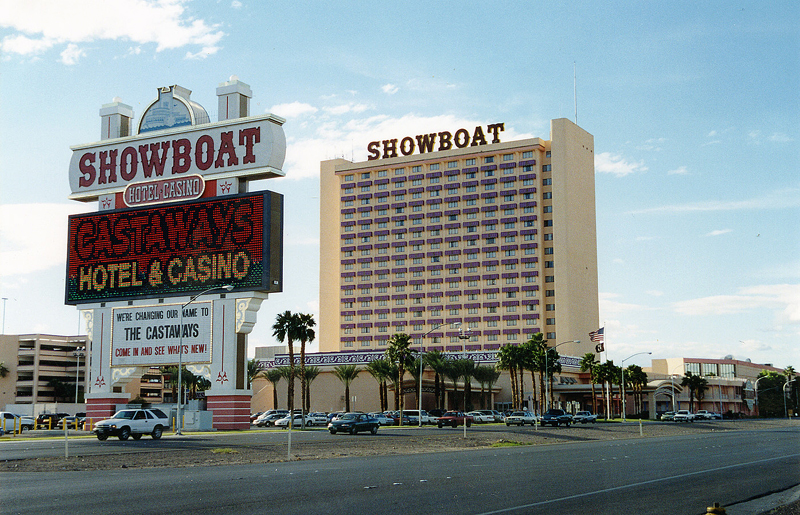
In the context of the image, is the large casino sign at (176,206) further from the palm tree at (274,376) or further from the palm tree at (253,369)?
the palm tree at (253,369)

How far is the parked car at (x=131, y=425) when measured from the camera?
44.0 meters

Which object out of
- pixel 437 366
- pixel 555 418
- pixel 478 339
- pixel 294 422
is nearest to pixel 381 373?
pixel 437 366

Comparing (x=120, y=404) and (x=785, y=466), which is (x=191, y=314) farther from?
(x=785, y=466)

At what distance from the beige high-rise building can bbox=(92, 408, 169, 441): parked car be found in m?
96.5

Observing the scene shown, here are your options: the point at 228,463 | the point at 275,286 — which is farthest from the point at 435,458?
the point at 275,286

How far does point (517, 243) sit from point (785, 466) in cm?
12124

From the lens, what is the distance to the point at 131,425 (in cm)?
4522

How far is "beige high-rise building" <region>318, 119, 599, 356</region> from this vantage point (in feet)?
477

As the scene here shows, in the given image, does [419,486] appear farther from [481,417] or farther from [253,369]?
[253,369]

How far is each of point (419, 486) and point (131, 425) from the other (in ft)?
98.8

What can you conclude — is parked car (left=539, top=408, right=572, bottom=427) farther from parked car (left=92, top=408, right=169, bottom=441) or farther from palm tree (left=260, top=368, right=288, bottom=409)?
palm tree (left=260, top=368, right=288, bottom=409)

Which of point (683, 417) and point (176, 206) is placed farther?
point (683, 417)

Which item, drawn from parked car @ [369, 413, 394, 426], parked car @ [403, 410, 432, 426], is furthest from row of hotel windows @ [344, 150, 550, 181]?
parked car @ [369, 413, 394, 426]

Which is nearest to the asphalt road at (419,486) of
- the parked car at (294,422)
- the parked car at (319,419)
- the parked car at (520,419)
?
the parked car at (520,419)
